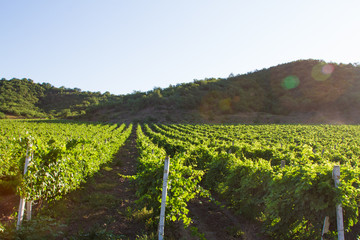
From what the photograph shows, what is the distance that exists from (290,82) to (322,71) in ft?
38.8

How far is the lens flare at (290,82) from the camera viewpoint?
87875mm

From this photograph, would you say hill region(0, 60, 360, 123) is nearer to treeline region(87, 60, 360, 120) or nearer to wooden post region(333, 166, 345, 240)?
treeline region(87, 60, 360, 120)

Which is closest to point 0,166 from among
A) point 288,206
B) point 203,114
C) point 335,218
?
point 288,206

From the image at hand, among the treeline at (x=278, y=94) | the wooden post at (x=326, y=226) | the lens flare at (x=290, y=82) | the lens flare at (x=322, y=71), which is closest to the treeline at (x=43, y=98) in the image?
the treeline at (x=278, y=94)

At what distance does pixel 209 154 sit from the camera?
1020 cm

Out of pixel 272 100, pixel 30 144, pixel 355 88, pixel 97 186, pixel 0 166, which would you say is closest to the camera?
pixel 30 144

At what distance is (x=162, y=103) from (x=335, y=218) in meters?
67.8

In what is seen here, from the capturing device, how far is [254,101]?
3137 inches

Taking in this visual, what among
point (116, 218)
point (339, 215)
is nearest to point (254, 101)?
point (116, 218)

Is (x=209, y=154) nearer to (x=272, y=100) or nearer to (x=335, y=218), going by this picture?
(x=335, y=218)

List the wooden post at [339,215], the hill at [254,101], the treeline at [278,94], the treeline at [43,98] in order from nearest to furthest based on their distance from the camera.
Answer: the wooden post at [339,215], the hill at [254,101], the treeline at [278,94], the treeline at [43,98]

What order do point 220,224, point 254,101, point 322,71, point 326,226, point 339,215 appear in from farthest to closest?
point 322,71, point 254,101, point 220,224, point 326,226, point 339,215

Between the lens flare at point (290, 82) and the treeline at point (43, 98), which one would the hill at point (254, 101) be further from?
the treeline at point (43, 98)

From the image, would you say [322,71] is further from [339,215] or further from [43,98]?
[43,98]
